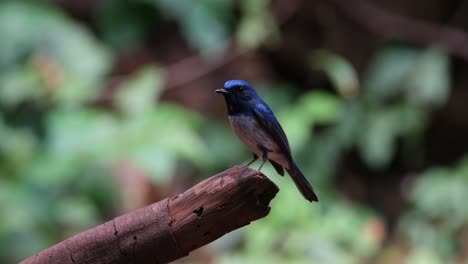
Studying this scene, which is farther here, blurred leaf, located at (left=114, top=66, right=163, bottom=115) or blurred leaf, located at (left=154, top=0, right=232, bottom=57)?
blurred leaf, located at (left=154, top=0, right=232, bottom=57)

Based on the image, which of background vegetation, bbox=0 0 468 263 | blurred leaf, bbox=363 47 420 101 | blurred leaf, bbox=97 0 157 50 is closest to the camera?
background vegetation, bbox=0 0 468 263

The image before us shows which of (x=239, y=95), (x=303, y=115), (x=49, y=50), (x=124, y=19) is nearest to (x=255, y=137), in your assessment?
(x=239, y=95)

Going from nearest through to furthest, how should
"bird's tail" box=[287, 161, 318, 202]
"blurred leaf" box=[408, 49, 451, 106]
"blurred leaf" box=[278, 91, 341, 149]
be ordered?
"bird's tail" box=[287, 161, 318, 202]
"blurred leaf" box=[278, 91, 341, 149]
"blurred leaf" box=[408, 49, 451, 106]

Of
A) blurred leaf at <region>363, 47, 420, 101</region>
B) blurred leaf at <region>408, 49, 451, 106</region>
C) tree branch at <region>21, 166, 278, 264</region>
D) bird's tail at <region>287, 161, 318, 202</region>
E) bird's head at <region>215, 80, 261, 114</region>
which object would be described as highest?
blurred leaf at <region>363, 47, 420, 101</region>

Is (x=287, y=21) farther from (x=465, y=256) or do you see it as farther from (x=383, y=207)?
(x=465, y=256)

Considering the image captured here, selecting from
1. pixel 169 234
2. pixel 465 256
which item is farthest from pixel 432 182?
pixel 169 234

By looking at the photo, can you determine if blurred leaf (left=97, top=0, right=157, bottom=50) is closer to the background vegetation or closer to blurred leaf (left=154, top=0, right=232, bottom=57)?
the background vegetation

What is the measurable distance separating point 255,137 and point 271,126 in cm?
6

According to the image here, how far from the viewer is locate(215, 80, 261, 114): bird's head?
2.42 meters

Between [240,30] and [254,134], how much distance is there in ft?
10.2

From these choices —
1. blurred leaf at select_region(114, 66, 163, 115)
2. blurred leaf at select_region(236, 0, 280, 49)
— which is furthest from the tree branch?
blurred leaf at select_region(236, 0, 280, 49)

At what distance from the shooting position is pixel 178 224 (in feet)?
6.09

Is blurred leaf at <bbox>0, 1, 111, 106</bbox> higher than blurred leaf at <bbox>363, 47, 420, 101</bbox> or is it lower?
higher

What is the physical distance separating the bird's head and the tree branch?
2.02 feet
